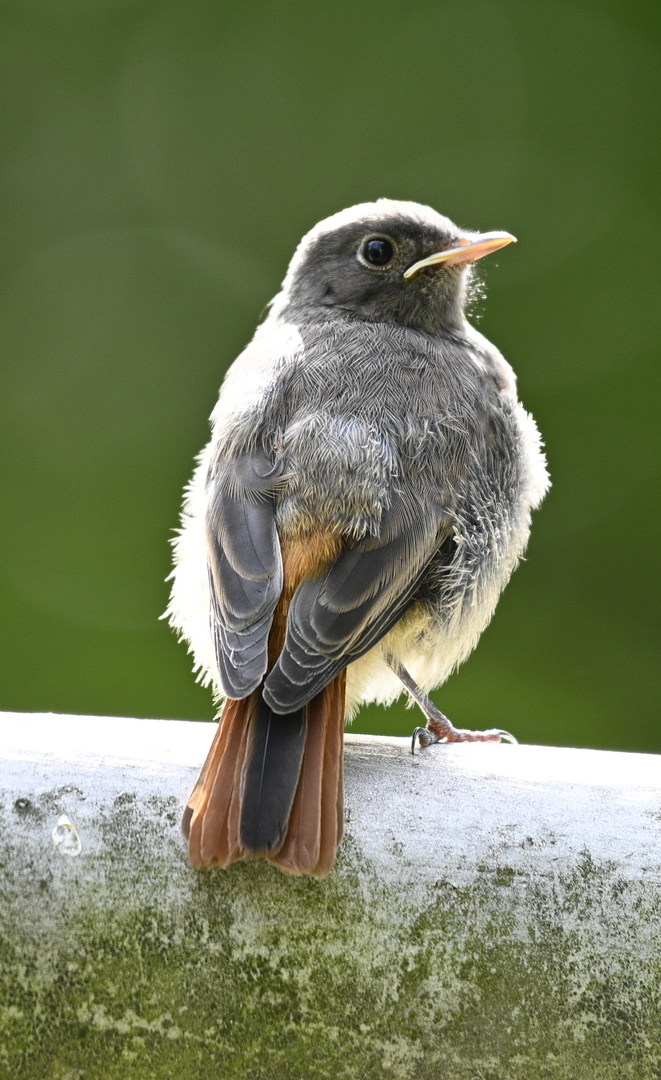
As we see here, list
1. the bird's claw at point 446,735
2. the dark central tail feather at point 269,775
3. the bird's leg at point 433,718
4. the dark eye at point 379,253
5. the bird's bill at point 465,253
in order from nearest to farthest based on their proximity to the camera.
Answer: the dark central tail feather at point 269,775 < the bird's claw at point 446,735 < the bird's leg at point 433,718 < the bird's bill at point 465,253 < the dark eye at point 379,253

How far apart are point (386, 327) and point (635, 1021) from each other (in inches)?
74.8

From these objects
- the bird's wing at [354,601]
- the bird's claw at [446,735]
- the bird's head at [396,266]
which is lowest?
the bird's claw at [446,735]

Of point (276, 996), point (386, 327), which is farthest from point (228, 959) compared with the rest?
point (386, 327)

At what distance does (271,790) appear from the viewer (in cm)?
191

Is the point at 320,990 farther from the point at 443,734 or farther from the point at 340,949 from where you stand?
the point at 443,734

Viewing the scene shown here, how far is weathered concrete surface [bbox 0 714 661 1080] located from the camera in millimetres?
1715

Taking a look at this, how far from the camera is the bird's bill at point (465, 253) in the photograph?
305 cm

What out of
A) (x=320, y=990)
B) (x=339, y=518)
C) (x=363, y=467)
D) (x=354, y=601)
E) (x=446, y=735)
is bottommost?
(x=320, y=990)

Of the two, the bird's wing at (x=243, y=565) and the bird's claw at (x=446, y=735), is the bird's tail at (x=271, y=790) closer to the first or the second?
the bird's wing at (x=243, y=565)

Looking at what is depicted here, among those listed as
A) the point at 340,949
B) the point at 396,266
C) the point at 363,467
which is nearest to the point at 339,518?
the point at 363,467

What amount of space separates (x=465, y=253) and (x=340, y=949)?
200 centimetres

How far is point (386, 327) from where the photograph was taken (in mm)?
3029

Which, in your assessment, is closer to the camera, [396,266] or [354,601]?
[354,601]

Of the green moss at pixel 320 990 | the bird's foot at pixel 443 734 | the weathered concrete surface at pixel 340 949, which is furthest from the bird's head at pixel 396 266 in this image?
the green moss at pixel 320 990
